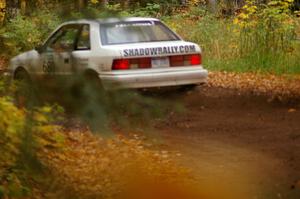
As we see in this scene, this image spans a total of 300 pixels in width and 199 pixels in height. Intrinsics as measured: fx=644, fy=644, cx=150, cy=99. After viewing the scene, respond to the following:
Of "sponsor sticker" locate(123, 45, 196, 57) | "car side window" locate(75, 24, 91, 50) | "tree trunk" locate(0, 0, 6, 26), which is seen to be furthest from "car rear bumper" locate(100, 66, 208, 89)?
"car side window" locate(75, 24, 91, 50)

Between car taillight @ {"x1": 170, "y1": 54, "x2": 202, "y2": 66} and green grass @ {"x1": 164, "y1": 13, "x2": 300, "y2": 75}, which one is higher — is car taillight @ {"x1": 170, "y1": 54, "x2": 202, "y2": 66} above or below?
above

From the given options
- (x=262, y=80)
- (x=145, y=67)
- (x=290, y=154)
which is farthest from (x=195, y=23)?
(x=290, y=154)

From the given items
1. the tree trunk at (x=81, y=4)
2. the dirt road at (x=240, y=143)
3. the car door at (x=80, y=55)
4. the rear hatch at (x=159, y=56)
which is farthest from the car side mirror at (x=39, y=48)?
the rear hatch at (x=159, y=56)

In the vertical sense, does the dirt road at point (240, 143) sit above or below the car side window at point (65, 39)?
below

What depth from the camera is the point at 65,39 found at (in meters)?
3.34

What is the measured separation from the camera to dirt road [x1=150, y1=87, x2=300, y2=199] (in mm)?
6473

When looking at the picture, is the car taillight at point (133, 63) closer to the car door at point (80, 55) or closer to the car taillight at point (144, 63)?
the car taillight at point (144, 63)

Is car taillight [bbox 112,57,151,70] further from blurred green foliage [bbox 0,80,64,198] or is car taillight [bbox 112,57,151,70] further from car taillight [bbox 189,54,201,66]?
blurred green foliage [bbox 0,80,64,198]

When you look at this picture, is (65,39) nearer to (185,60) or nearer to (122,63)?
(122,63)

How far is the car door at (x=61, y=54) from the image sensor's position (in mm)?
3223

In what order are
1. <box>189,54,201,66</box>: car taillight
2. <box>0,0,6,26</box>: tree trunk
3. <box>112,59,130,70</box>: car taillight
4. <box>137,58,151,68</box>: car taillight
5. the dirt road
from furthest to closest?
1. <box>189,54,201,66</box>: car taillight
2. <box>137,58,151,68</box>: car taillight
3. <box>112,59,130,70</box>: car taillight
4. the dirt road
5. <box>0,0,6,26</box>: tree trunk

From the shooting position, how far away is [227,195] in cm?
579

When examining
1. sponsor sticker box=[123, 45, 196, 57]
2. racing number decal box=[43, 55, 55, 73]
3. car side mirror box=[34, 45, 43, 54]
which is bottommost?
sponsor sticker box=[123, 45, 196, 57]

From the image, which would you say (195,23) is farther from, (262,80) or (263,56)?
(262,80)
